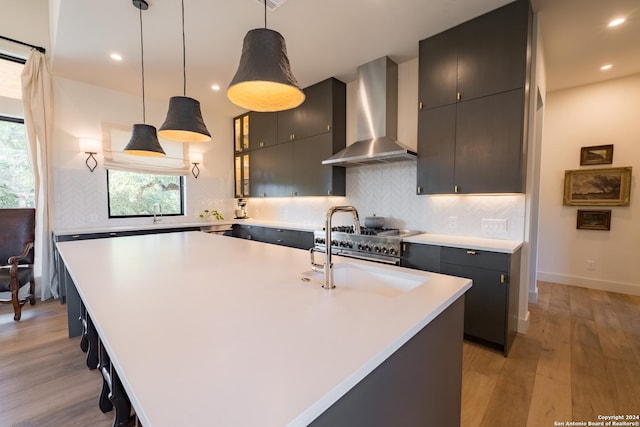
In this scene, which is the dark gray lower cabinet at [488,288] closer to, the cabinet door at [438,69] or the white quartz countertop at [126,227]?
the cabinet door at [438,69]

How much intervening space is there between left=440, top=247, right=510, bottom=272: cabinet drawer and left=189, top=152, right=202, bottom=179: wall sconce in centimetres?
414

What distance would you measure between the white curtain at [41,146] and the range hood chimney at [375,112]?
3.46 meters

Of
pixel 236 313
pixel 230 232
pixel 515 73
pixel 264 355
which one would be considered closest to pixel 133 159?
pixel 230 232

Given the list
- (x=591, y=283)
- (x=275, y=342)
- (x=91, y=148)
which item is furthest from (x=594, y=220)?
(x=91, y=148)

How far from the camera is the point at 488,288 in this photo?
2240mm

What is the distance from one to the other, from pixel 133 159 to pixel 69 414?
3415 mm

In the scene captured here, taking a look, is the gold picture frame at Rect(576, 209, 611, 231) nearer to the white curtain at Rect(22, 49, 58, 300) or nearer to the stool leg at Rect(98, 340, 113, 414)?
the stool leg at Rect(98, 340, 113, 414)

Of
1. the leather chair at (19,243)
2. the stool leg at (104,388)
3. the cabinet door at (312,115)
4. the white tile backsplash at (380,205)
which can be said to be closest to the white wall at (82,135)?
the white tile backsplash at (380,205)

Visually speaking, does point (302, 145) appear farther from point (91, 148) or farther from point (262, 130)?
point (91, 148)

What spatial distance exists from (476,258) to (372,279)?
1.27 m

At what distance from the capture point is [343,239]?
10.3 ft

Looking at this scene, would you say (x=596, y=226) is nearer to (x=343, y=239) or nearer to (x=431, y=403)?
(x=343, y=239)

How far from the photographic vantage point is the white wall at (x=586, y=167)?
3.49 metres

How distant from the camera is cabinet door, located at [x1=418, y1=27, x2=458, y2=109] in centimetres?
259
